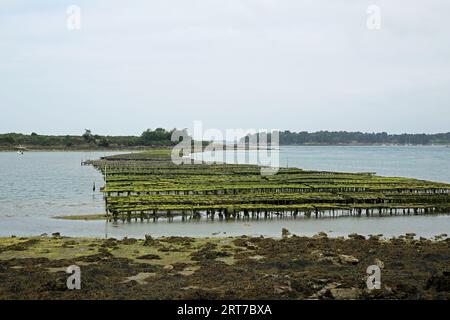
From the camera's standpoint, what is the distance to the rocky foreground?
18.8m

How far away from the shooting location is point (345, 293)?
59.8 feet

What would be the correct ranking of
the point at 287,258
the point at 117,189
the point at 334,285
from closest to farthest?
the point at 334,285, the point at 287,258, the point at 117,189

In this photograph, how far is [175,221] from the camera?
140 feet

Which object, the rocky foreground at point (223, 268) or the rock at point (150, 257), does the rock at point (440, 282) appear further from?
the rock at point (150, 257)

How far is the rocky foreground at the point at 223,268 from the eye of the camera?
18781 millimetres

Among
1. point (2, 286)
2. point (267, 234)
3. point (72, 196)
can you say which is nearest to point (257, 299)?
point (2, 286)

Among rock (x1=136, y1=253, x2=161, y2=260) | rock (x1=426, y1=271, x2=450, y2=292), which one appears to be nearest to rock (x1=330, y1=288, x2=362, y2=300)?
rock (x1=426, y1=271, x2=450, y2=292)

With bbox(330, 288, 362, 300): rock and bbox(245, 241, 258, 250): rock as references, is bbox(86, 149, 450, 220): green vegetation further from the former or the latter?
bbox(330, 288, 362, 300): rock

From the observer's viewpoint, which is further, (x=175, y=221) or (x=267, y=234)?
(x=175, y=221)

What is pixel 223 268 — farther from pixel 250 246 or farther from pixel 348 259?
pixel 348 259
